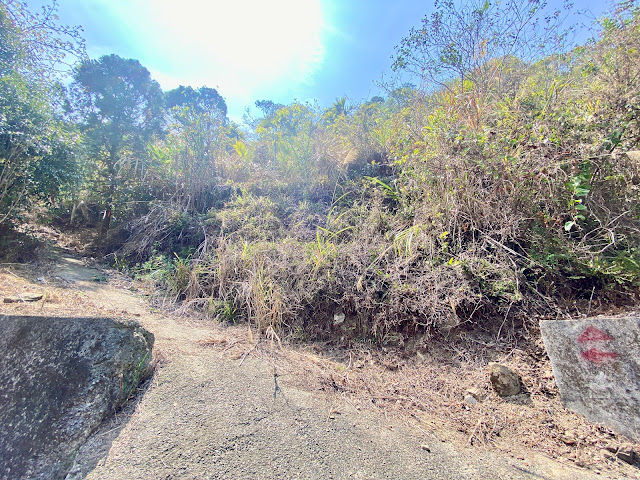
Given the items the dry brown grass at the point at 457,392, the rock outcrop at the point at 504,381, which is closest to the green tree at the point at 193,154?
the dry brown grass at the point at 457,392

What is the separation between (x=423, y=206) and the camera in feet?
9.02

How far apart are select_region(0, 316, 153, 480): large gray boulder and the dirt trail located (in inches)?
3.5

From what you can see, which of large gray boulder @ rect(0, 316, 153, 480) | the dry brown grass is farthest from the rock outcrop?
large gray boulder @ rect(0, 316, 153, 480)

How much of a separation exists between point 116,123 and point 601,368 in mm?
10003

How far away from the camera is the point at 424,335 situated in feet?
6.77

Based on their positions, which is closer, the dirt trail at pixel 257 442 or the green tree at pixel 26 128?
the dirt trail at pixel 257 442

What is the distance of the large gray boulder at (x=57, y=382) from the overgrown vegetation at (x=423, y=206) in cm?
115

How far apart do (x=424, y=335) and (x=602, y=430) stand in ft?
3.21

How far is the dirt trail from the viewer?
1.06m

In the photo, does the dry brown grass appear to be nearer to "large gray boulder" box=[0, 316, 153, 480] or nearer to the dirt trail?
the dirt trail

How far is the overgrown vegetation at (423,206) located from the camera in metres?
1.93

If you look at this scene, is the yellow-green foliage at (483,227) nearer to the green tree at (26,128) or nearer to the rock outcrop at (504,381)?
the rock outcrop at (504,381)

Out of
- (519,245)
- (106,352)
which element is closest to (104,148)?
(106,352)

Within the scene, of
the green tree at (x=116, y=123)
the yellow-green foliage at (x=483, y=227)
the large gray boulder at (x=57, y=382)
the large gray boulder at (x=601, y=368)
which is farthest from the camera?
the green tree at (x=116, y=123)
